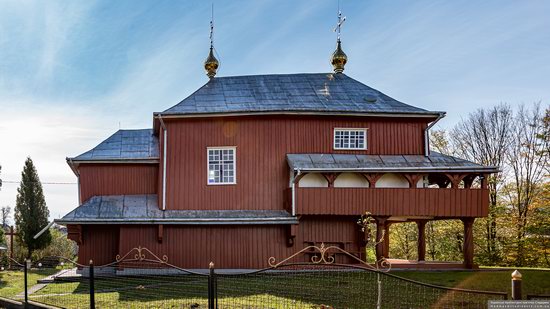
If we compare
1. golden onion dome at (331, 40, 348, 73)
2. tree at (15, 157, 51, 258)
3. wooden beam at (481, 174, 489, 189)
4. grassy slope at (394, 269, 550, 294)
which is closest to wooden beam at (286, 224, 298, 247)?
grassy slope at (394, 269, 550, 294)

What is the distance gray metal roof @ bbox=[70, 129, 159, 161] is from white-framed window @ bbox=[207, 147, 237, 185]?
2458 millimetres

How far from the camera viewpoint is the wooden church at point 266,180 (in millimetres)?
14320

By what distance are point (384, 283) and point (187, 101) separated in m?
9.91

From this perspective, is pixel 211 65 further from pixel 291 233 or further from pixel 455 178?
pixel 455 178

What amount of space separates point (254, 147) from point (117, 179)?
5.59 meters

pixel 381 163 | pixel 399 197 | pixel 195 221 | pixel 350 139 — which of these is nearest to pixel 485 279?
pixel 399 197

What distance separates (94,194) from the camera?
16516mm

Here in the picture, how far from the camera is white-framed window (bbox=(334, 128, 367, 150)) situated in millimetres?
15969

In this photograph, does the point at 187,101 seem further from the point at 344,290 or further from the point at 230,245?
the point at 344,290

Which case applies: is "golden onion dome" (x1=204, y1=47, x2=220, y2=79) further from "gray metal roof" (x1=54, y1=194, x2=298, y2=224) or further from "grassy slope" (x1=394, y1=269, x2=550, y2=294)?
"grassy slope" (x1=394, y1=269, x2=550, y2=294)


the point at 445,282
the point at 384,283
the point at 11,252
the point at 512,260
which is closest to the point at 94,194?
the point at 11,252

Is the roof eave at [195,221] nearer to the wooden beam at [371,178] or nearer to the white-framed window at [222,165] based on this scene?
the white-framed window at [222,165]

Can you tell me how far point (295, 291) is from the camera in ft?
34.1

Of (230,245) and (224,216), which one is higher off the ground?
(224,216)
